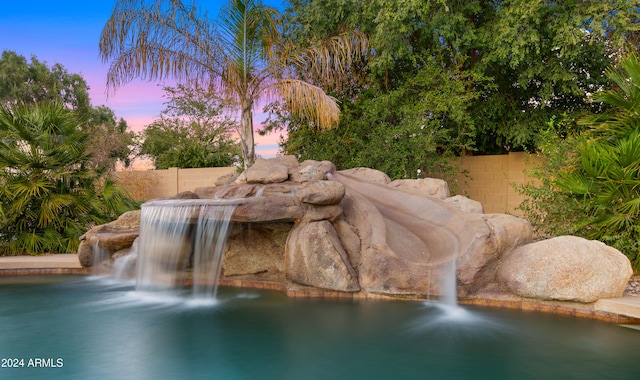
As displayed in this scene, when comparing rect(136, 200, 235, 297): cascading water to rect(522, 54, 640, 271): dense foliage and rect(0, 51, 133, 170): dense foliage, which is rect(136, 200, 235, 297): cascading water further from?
rect(0, 51, 133, 170): dense foliage

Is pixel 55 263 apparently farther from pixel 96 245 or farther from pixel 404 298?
pixel 404 298

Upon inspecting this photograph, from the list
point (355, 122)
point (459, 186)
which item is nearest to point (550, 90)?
point (459, 186)

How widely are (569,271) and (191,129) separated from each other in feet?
82.2

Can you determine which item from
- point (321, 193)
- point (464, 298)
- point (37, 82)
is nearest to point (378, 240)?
point (321, 193)

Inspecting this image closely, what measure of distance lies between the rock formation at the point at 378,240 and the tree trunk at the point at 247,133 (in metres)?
3.98

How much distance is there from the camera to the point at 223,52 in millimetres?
12898

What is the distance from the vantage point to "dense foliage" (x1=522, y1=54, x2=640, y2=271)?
750 cm

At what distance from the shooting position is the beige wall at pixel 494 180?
15.0 metres

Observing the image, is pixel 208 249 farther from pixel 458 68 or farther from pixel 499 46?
pixel 458 68

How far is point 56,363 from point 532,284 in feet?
17.5

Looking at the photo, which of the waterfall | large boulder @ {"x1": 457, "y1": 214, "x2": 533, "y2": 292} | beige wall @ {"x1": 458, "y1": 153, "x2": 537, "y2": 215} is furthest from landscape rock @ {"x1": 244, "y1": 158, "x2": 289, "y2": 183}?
beige wall @ {"x1": 458, "y1": 153, "x2": 537, "y2": 215}

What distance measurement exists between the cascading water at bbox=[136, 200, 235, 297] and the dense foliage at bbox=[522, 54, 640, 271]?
17.5 ft

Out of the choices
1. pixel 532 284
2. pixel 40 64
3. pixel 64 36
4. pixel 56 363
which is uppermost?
pixel 40 64

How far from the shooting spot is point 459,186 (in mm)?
15484
